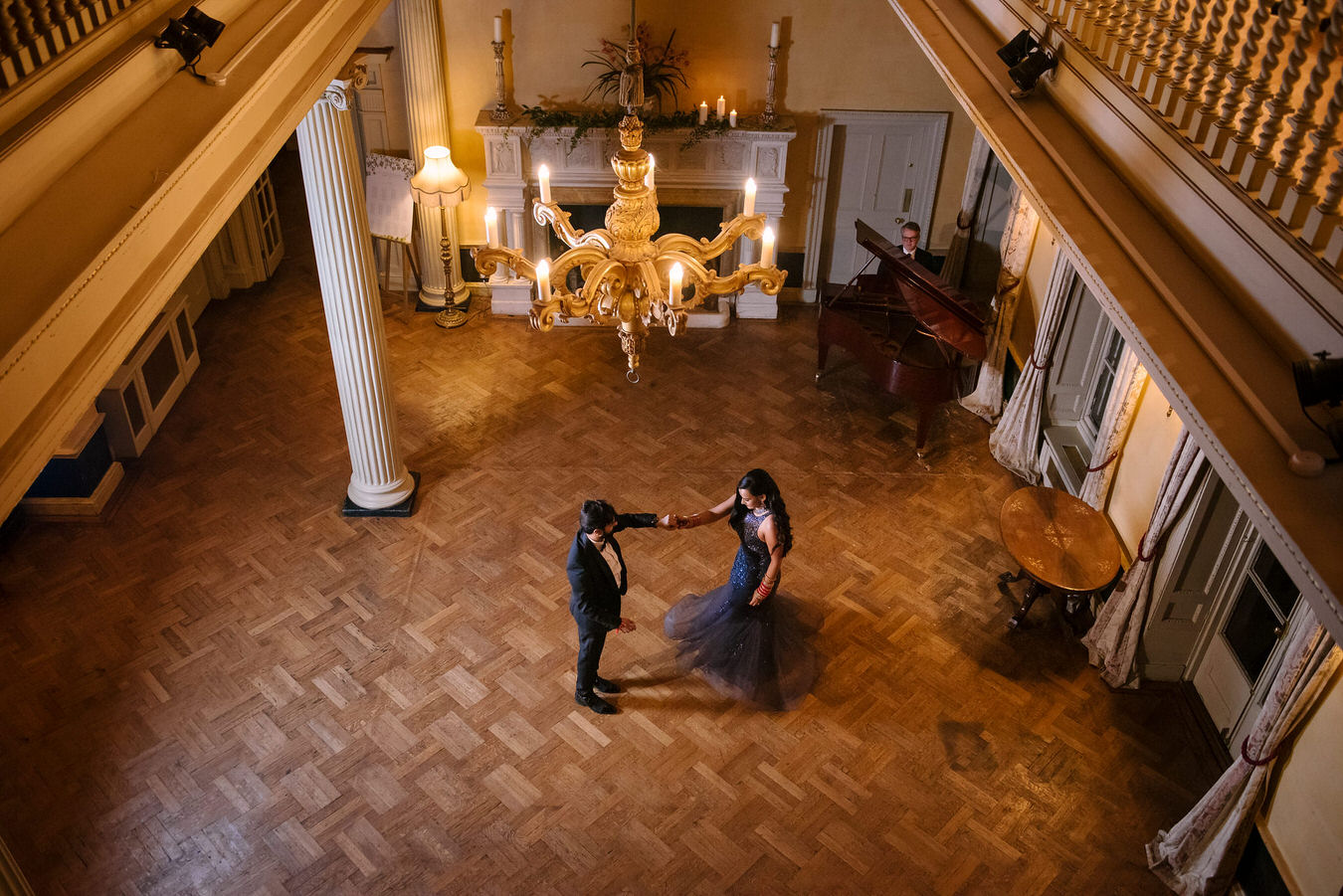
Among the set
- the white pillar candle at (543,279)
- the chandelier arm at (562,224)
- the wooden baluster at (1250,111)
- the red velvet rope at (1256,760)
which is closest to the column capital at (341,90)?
the chandelier arm at (562,224)

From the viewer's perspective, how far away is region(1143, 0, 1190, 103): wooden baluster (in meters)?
3.64

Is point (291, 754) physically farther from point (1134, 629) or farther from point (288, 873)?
point (1134, 629)

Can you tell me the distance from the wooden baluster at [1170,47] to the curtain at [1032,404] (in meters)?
3.23

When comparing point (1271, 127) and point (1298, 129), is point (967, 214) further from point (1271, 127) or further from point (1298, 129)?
point (1298, 129)

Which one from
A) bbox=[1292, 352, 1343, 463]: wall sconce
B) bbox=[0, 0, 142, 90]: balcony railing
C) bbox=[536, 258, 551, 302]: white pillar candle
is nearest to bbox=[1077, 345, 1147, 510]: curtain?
bbox=[1292, 352, 1343, 463]: wall sconce

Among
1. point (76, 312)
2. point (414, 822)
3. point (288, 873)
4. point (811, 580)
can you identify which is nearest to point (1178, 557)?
point (811, 580)

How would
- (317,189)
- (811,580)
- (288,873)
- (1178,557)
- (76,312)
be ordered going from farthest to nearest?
(811,580), (317,189), (1178,557), (288,873), (76,312)

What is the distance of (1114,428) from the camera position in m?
6.15

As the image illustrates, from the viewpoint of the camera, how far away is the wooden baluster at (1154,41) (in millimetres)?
3756

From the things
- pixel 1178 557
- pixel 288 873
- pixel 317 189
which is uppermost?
pixel 317 189

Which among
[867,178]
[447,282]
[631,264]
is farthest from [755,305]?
[631,264]

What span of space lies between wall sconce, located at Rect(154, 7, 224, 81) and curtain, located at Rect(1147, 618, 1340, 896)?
15.7 feet

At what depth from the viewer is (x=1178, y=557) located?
18.0 feet

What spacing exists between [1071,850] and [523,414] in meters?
5.05
